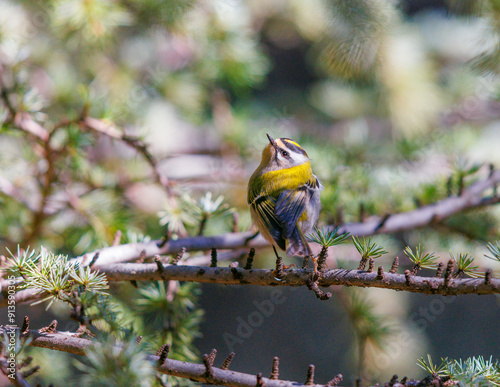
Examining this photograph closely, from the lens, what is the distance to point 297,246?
3.57 feet

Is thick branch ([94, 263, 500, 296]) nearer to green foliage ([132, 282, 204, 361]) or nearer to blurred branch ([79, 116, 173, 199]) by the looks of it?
green foliage ([132, 282, 204, 361])

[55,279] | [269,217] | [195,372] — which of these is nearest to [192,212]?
[269,217]

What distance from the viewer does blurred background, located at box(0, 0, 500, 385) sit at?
1.48m

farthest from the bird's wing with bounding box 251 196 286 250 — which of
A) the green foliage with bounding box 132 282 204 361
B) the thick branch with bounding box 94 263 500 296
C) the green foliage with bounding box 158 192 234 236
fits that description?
the green foliage with bounding box 132 282 204 361

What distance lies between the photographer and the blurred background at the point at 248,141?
1482 millimetres

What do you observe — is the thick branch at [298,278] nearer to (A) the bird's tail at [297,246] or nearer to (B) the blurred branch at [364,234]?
(B) the blurred branch at [364,234]

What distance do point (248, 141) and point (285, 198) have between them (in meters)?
0.82

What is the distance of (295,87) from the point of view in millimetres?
3799

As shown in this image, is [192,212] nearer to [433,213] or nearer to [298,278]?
[298,278]

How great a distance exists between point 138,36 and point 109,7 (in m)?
0.89

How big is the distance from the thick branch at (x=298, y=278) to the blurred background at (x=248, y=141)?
0.27 meters

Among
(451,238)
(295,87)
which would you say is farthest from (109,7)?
(295,87)

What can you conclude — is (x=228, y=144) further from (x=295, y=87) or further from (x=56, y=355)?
(x=295, y=87)

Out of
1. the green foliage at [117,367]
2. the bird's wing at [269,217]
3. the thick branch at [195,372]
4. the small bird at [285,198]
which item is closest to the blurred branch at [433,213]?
the small bird at [285,198]
